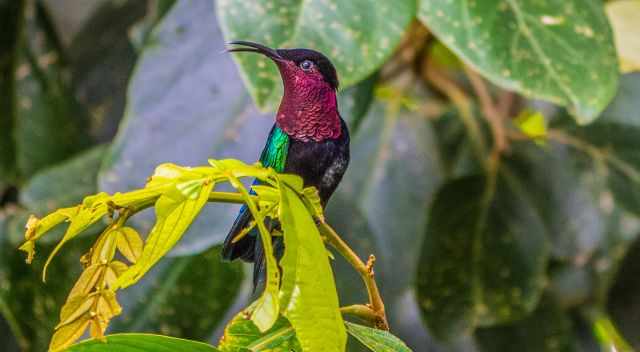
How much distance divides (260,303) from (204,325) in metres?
0.69

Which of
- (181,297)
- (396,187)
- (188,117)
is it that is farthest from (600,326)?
(188,117)

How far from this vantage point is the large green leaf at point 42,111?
1356 millimetres

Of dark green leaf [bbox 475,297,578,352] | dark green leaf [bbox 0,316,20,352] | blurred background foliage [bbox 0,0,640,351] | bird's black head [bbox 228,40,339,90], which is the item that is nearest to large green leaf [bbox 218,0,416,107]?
blurred background foliage [bbox 0,0,640,351]

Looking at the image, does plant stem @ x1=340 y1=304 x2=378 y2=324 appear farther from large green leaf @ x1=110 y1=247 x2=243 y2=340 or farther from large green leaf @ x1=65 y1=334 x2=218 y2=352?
large green leaf @ x1=110 y1=247 x2=243 y2=340

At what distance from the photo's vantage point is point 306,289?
32cm

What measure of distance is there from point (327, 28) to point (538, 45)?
20cm

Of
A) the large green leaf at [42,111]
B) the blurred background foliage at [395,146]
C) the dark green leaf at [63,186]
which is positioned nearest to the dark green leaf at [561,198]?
the blurred background foliage at [395,146]

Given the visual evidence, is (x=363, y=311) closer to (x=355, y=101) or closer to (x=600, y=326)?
(x=355, y=101)

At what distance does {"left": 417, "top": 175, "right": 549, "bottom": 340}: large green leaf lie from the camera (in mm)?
1018

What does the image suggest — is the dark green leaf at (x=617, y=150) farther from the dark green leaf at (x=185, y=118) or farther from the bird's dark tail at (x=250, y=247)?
the bird's dark tail at (x=250, y=247)

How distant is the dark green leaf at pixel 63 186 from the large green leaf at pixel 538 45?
19.8 inches

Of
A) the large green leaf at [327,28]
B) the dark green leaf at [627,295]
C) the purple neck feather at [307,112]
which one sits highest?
the purple neck feather at [307,112]

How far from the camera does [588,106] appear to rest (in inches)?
28.6

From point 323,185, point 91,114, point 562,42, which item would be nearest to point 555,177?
point 562,42
